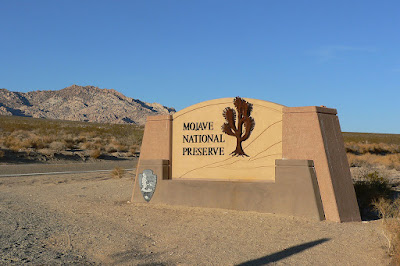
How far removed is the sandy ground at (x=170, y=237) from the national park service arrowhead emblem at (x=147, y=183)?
0.52 meters

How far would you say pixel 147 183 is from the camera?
1455cm

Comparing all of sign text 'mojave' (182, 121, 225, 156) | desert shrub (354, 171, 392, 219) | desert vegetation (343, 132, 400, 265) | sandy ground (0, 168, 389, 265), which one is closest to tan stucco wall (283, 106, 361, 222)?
sandy ground (0, 168, 389, 265)

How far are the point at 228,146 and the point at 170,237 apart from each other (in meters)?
4.50

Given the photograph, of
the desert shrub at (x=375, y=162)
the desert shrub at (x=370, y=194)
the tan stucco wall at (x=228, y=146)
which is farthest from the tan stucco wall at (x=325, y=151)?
the desert shrub at (x=375, y=162)

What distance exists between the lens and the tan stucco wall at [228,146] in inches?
496

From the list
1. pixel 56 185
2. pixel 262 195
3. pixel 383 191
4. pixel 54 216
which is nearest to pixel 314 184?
pixel 262 195

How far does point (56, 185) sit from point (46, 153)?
1552 cm

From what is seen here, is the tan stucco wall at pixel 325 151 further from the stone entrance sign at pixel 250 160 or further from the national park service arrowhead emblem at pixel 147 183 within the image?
the national park service arrowhead emblem at pixel 147 183

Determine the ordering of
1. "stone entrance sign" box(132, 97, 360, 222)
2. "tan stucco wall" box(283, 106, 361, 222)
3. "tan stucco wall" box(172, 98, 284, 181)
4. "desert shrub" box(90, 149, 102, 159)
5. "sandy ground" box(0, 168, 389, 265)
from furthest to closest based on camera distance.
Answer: "desert shrub" box(90, 149, 102, 159), "tan stucco wall" box(172, 98, 284, 181), "stone entrance sign" box(132, 97, 360, 222), "tan stucco wall" box(283, 106, 361, 222), "sandy ground" box(0, 168, 389, 265)

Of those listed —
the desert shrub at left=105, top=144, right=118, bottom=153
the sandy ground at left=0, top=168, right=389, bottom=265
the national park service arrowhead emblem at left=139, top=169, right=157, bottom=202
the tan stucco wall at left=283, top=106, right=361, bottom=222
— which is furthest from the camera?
the desert shrub at left=105, top=144, right=118, bottom=153

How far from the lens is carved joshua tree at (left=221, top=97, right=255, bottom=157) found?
12.9 metres

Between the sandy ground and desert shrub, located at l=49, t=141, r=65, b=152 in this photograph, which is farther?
desert shrub, located at l=49, t=141, r=65, b=152

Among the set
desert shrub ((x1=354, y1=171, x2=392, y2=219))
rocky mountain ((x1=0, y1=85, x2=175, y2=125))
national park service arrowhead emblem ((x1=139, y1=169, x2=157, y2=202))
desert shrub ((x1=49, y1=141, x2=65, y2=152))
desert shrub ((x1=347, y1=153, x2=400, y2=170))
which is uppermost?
rocky mountain ((x1=0, y1=85, x2=175, y2=125))

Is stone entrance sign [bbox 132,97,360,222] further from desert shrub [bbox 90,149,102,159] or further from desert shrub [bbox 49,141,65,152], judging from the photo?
desert shrub [bbox 49,141,65,152]
